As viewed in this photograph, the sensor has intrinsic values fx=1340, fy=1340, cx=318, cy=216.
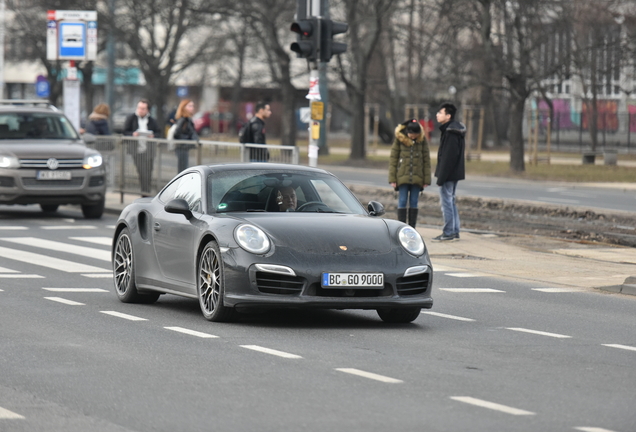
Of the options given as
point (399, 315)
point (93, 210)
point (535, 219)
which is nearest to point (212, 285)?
point (399, 315)

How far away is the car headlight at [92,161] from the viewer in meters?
21.8

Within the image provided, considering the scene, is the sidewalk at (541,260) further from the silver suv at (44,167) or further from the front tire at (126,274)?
the silver suv at (44,167)

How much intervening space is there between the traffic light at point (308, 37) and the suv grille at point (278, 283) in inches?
358

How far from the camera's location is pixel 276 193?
1086 centimetres

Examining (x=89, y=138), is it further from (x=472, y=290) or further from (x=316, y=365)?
(x=316, y=365)

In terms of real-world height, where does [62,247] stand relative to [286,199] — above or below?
below

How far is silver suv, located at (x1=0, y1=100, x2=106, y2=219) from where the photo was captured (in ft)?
69.8

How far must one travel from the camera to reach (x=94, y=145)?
2609cm

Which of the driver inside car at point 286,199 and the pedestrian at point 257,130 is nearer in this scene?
the driver inside car at point 286,199

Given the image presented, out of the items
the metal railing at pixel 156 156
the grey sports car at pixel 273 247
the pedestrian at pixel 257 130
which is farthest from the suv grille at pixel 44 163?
the grey sports car at pixel 273 247

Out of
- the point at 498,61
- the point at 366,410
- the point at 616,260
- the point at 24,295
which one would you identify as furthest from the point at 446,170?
the point at 498,61

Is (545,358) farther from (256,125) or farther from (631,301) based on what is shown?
(256,125)

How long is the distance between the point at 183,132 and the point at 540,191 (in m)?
11.5

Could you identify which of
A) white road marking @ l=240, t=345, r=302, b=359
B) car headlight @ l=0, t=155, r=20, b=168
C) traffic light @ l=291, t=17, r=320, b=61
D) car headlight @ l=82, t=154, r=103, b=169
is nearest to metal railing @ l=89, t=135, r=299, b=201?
car headlight @ l=82, t=154, r=103, b=169
